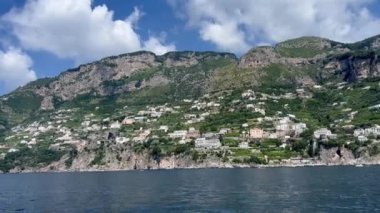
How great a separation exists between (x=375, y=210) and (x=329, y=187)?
36.1 m

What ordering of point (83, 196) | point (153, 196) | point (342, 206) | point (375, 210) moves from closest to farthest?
point (375, 210), point (342, 206), point (153, 196), point (83, 196)

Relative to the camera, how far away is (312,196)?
89312mm

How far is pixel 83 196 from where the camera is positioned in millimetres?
108500

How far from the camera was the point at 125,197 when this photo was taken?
101625 millimetres

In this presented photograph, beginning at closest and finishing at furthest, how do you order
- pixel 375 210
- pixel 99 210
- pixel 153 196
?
pixel 375 210
pixel 99 210
pixel 153 196

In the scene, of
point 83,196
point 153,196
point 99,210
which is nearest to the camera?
point 99,210

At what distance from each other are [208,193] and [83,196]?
25.7 meters

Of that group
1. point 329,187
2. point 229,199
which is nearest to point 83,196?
point 229,199

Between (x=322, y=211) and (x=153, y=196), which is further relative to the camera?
(x=153, y=196)

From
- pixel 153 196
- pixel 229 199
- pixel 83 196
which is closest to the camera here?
pixel 229 199

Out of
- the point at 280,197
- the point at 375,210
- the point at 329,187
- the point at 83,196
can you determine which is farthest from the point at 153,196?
the point at 375,210

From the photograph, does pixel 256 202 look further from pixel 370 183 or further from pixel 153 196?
pixel 370 183

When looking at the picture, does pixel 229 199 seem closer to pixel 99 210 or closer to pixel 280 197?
pixel 280 197

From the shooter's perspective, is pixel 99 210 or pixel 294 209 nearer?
pixel 294 209
